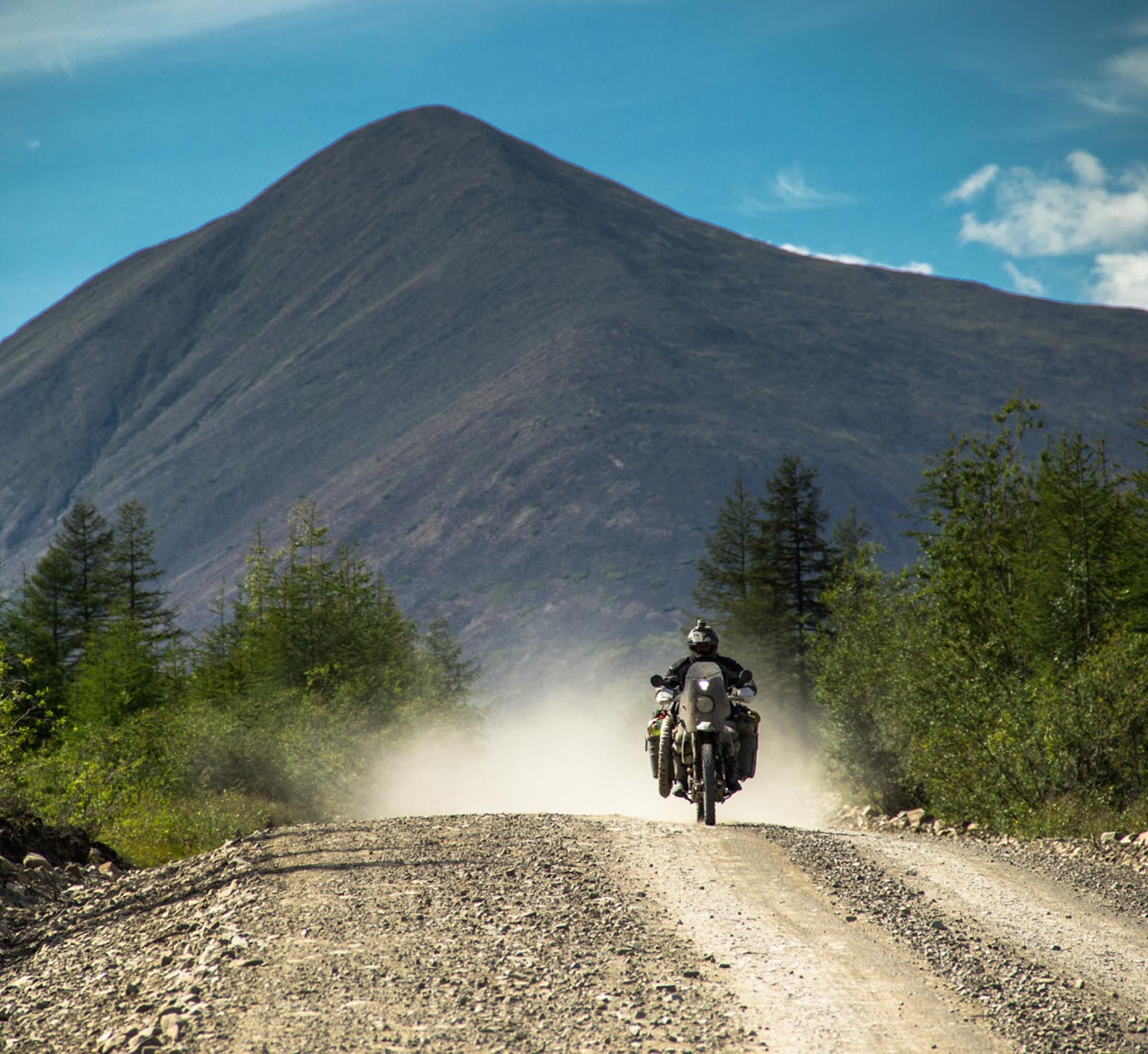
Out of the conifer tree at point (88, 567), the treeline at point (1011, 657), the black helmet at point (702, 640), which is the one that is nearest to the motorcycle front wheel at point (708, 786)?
the black helmet at point (702, 640)

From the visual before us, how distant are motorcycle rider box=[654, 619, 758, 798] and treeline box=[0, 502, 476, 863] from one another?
8.22m

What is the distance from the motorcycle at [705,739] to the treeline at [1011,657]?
15.7 ft

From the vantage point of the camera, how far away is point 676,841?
12.3 meters

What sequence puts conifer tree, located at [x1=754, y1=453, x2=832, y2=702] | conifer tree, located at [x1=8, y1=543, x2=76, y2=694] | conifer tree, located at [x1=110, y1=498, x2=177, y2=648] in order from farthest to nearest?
conifer tree, located at [x1=110, y1=498, x2=177, y2=648] → conifer tree, located at [x1=754, y1=453, x2=832, y2=702] → conifer tree, located at [x1=8, y1=543, x2=76, y2=694]

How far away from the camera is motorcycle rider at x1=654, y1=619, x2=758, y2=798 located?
1495 cm

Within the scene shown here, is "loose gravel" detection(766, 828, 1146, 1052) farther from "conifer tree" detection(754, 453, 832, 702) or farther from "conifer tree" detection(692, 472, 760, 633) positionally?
"conifer tree" detection(692, 472, 760, 633)

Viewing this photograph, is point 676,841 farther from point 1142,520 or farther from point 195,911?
point 1142,520

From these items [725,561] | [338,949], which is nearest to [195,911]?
[338,949]

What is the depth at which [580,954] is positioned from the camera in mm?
7426

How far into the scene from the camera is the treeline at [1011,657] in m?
17.7

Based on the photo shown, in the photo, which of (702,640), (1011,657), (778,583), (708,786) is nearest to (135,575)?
(778,583)

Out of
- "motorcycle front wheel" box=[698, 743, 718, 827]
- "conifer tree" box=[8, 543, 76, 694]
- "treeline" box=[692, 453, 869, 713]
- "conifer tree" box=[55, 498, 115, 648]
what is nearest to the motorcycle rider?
"motorcycle front wheel" box=[698, 743, 718, 827]

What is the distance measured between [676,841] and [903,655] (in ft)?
63.5

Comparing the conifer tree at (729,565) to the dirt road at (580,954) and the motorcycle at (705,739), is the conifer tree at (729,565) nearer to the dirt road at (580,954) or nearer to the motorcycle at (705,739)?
the motorcycle at (705,739)
